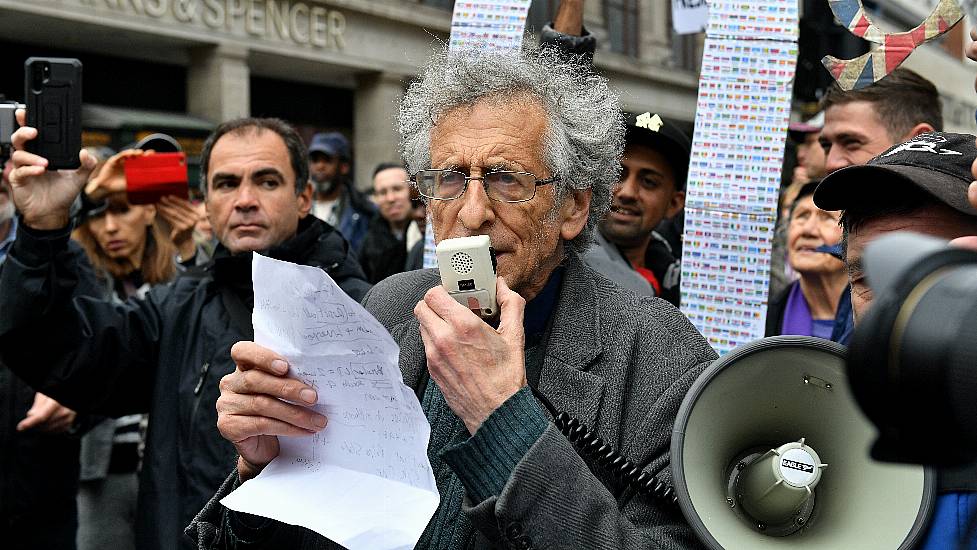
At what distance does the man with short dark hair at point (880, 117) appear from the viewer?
Answer: 3.33 metres

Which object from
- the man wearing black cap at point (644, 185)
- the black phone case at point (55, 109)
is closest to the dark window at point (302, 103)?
the man wearing black cap at point (644, 185)

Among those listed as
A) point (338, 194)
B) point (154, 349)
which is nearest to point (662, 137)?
point (154, 349)

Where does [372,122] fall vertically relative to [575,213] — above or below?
above

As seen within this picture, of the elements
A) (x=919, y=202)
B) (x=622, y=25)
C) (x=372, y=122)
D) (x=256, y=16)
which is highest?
(x=622, y=25)

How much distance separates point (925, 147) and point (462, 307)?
822 mm

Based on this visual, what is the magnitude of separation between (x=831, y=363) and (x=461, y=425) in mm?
674

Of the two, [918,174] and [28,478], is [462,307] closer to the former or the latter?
[918,174]

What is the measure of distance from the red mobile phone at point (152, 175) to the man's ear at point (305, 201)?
1.74ft

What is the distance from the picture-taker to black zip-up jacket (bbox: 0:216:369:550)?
2.76 metres

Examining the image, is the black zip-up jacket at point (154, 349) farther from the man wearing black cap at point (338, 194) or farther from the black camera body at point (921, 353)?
the man wearing black cap at point (338, 194)

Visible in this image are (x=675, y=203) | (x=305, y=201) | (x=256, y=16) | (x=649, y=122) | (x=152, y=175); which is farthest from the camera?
(x=256, y=16)

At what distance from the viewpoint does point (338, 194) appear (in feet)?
27.7

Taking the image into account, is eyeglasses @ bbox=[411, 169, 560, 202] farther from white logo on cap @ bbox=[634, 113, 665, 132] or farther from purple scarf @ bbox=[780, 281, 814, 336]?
white logo on cap @ bbox=[634, 113, 665, 132]

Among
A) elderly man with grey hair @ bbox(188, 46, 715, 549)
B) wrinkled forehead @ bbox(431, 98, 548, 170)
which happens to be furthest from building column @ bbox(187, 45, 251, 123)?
wrinkled forehead @ bbox(431, 98, 548, 170)
